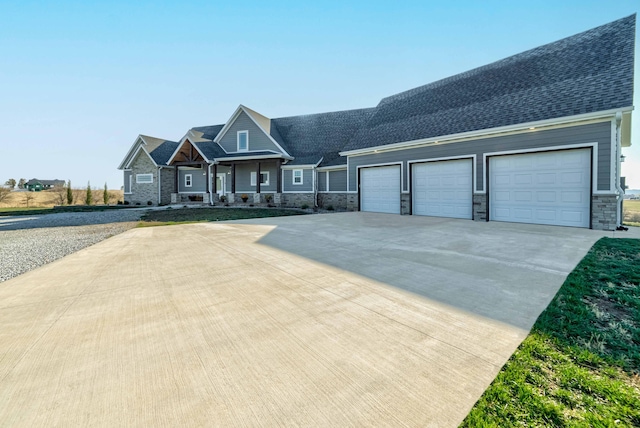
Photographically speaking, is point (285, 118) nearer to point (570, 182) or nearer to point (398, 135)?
point (398, 135)

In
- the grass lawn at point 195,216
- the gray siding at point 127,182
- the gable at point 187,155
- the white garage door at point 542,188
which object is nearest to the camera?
the white garage door at point 542,188

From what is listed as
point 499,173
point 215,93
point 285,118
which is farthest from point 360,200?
point 215,93

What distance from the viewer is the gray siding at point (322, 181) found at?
2048cm

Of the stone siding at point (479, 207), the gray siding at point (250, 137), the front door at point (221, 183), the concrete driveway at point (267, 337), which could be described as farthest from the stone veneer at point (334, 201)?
the concrete driveway at point (267, 337)

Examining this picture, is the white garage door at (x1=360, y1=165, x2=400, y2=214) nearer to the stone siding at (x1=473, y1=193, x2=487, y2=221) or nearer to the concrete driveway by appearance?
the stone siding at (x1=473, y1=193, x2=487, y2=221)

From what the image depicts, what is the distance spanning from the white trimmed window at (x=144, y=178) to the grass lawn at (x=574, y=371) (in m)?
28.7

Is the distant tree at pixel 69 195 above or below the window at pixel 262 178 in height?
below

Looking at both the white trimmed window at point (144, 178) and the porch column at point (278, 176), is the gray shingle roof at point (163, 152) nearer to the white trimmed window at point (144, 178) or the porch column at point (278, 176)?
the white trimmed window at point (144, 178)

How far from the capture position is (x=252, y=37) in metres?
15.8

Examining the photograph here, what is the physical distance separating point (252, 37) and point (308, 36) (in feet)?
11.0

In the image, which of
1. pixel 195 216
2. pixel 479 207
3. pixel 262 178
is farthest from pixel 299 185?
pixel 479 207

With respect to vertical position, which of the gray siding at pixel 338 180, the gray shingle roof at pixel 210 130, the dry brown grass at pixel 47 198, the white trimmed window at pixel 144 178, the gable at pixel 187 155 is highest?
the gray shingle roof at pixel 210 130

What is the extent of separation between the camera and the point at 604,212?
8.30 metres

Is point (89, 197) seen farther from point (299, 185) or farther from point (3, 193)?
point (299, 185)
